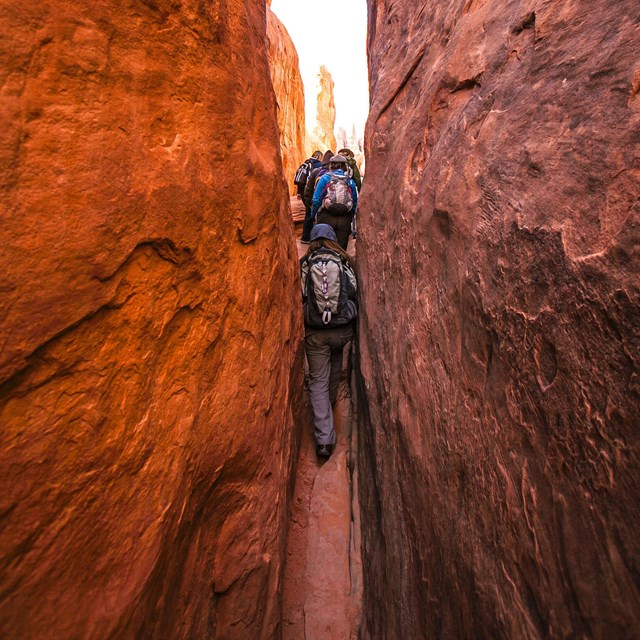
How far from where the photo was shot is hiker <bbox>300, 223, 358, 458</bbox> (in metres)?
3.91

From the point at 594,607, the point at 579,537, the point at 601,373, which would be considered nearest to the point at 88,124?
the point at 601,373

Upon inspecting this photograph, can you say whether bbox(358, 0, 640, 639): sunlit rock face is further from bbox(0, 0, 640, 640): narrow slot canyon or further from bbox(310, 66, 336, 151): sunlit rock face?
bbox(310, 66, 336, 151): sunlit rock face

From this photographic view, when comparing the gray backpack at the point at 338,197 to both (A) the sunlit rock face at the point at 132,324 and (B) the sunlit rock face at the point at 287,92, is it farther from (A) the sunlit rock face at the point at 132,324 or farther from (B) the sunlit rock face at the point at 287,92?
(B) the sunlit rock face at the point at 287,92

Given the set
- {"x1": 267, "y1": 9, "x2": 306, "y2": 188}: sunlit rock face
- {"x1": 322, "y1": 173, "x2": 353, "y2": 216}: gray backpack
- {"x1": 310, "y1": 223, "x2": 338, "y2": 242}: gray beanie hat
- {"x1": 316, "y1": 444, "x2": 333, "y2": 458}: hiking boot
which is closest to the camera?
{"x1": 316, "y1": 444, "x2": 333, "y2": 458}: hiking boot

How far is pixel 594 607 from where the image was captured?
1132 mm

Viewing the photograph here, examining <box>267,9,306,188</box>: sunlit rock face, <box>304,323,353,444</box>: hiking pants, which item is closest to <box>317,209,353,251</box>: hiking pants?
<box>304,323,353,444</box>: hiking pants

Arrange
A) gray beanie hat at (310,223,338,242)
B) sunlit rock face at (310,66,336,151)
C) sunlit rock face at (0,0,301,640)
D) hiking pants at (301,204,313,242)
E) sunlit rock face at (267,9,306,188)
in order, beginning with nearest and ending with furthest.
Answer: sunlit rock face at (0,0,301,640)
gray beanie hat at (310,223,338,242)
hiking pants at (301,204,313,242)
sunlit rock face at (267,9,306,188)
sunlit rock face at (310,66,336,151)

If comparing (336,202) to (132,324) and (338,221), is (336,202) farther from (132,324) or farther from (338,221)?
(132,324)

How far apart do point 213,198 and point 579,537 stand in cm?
213

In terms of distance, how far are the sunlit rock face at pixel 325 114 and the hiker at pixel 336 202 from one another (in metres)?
18.9

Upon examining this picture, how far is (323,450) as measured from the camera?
12.5 feet

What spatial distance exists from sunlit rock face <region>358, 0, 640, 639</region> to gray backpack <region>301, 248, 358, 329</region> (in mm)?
1159

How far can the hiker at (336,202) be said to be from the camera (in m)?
5.66

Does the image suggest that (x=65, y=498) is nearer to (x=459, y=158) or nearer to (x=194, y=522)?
(x=194, y=522)
